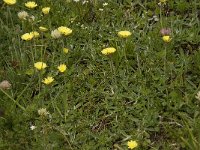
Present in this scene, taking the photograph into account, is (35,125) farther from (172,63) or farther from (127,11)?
(127,11)

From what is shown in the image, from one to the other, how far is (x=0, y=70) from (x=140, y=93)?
0.89 meters

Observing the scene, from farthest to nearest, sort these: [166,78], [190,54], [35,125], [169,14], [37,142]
→ [169,14], [190,54], [166,78], [35,125], [37,142]

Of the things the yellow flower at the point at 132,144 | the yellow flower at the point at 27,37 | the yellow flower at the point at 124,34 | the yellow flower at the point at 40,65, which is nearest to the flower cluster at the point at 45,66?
the yellow flower at the point at 40,65

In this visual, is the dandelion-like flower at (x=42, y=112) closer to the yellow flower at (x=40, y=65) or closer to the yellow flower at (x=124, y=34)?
the yellow flower at (x=40, y=65)

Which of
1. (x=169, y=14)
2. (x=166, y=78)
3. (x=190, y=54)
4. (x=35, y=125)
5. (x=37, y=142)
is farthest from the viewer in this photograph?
(x=169, y=14)

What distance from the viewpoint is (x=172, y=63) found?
2811 mm

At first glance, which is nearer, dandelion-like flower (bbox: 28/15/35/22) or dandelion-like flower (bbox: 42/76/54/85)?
dandelion-like flower (bbox: 42/76/54/85)

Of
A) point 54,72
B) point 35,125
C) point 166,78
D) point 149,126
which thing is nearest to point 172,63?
point 166,78

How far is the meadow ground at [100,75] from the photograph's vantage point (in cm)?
248

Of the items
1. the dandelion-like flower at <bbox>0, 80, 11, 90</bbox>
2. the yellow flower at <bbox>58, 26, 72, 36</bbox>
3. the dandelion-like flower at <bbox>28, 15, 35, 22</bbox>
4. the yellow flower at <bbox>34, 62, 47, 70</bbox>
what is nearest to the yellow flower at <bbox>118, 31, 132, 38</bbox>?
the yellow flower at <bbox>58, 26, 72, 36</bbox>

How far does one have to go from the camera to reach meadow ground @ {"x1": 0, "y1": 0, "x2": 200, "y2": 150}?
2479 millimetres

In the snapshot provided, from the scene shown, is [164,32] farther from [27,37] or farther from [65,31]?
[27,37]

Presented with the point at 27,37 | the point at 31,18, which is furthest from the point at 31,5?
the point at 27,37

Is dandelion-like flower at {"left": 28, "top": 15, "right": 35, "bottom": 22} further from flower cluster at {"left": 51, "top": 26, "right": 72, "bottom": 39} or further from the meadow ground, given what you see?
flower cluster at {"left": 51, "top": 26, "right": 72, "bottom": 39}
